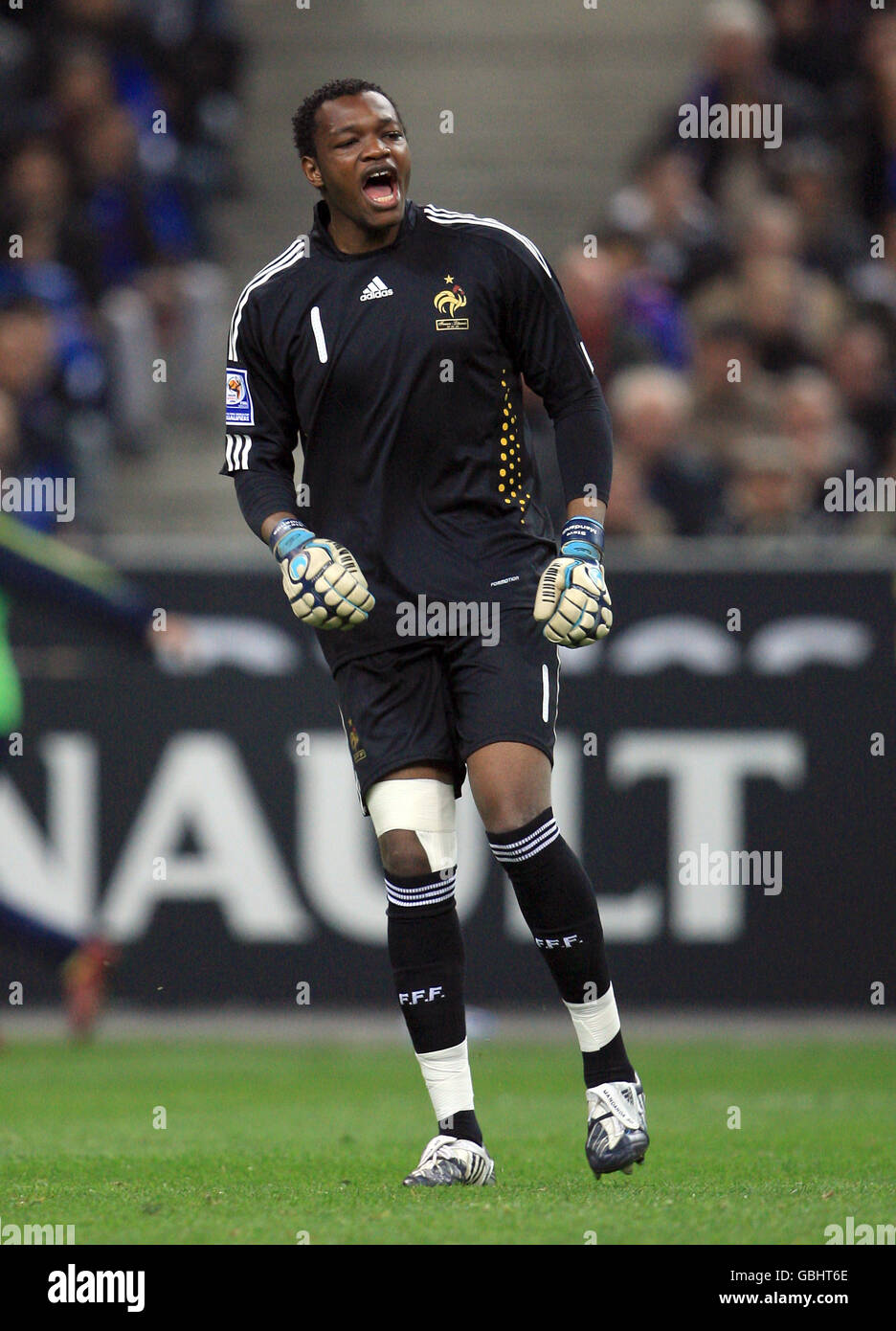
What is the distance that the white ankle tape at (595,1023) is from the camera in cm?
517

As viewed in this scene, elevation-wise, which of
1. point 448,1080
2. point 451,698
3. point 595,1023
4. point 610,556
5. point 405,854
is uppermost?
point 610,556

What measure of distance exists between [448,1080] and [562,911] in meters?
0.50

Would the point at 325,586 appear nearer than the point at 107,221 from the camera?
Yes

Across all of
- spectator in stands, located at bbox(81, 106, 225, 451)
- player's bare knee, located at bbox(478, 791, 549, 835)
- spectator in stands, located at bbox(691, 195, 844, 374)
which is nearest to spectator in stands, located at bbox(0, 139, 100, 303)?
spectator in stands, located at bbox(81, 106, 225, 451)

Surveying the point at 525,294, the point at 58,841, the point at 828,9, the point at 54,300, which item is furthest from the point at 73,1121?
the point at 828,9

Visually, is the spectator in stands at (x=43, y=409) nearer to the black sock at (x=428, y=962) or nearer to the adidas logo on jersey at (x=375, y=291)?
the adidas logo on jersey at (x=375, y=291)

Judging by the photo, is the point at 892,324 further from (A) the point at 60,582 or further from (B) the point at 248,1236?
(B) the point at 248,1236

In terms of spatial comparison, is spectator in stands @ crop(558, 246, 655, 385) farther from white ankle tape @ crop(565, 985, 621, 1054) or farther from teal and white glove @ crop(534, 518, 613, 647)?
white ankle tape @ crop(565, 985, 621, 1054)

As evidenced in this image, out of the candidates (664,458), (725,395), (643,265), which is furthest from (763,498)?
(643,265)

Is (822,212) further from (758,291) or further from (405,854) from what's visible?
(405,854)

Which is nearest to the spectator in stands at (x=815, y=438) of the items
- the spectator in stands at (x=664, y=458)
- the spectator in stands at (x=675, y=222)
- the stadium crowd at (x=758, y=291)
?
the stadium crowd at (x=758, y=291)

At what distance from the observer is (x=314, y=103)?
5305 mm

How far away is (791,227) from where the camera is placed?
12922 millimetres

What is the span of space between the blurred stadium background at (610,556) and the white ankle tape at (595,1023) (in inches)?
178
